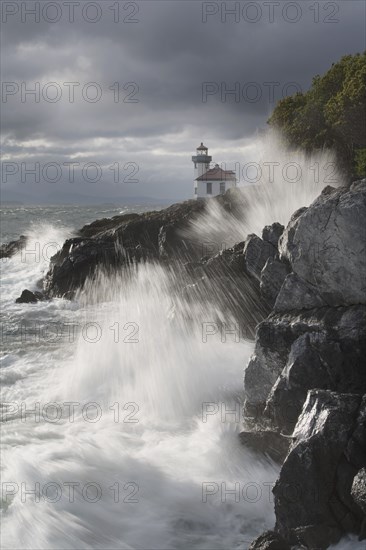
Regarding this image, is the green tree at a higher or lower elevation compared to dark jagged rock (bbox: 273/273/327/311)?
higher

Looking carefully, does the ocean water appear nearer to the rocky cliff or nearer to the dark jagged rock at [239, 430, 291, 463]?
the dark jagged rock at [239, 430, 291, 463]

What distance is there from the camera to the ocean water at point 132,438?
445 inches

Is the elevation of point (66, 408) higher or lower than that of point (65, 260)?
lower

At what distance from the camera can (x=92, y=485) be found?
12680 millimetres

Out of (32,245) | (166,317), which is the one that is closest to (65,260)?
(166,317)

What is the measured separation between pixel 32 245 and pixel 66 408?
131 feet

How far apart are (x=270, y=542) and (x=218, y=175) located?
77836 millimetres

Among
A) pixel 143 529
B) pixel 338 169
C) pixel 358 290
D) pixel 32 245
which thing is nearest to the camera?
pixel 143 529

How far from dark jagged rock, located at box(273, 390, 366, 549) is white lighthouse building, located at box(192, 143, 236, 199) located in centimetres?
7496

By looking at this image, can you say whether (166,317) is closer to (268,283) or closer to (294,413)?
(268,283)

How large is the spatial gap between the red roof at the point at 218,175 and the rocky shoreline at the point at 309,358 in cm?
6222

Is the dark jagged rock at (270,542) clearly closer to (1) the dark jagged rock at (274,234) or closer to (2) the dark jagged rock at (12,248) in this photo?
(1) the dark jagged rock at (274,234)

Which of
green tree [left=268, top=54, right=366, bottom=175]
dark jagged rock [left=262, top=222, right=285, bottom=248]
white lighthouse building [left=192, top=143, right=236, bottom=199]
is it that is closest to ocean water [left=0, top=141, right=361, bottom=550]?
dark jagged rock [left=262, top=222, right=285, bottom=248]

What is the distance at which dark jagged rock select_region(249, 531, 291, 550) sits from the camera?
382 inches
